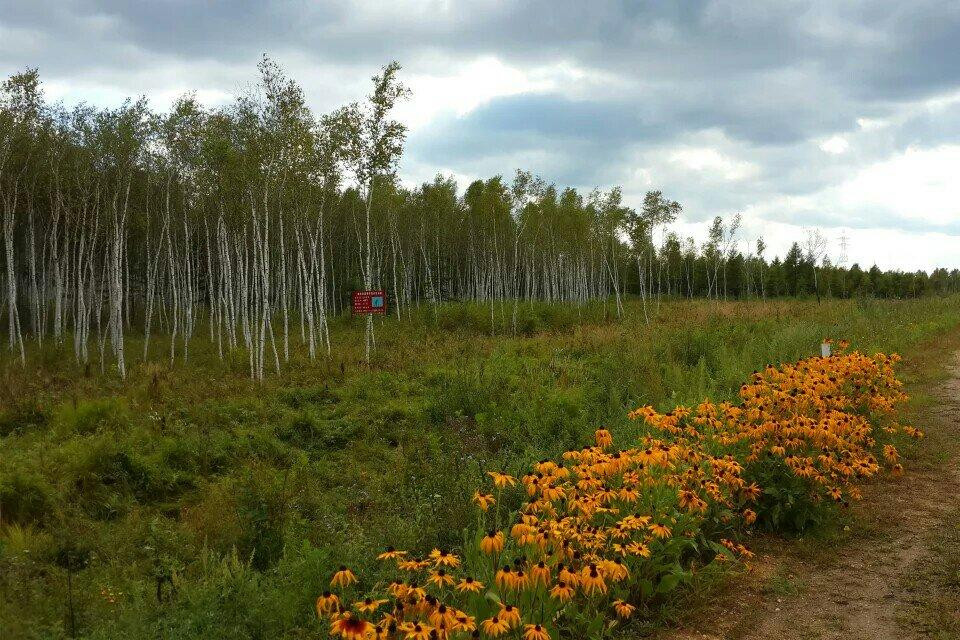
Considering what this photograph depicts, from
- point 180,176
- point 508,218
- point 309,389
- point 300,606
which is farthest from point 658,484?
point 508,218

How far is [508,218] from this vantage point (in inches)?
1388

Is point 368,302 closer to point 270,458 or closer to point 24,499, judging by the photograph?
point 270,458

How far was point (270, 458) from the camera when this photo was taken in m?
9.98

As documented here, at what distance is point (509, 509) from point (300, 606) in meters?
2.34

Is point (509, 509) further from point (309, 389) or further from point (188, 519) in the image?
point (309, 389)

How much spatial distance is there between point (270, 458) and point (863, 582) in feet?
25.3

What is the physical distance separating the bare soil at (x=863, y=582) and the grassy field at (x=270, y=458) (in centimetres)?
233

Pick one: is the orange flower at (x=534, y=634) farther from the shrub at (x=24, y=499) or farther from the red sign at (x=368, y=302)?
the red sign at (x=368, y=302)

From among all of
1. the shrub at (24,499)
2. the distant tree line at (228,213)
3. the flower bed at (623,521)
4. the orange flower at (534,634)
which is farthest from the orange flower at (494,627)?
the distant tree line at (228,213)

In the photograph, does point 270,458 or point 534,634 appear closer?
point 534,634

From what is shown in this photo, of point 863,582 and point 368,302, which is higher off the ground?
point 368,302

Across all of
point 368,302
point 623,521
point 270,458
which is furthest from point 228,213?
point 623,521

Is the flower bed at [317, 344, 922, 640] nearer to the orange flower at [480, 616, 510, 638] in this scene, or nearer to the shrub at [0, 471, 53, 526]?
the orange flower at [480, 616, 510, 638]

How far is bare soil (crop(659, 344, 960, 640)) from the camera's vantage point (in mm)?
4422
